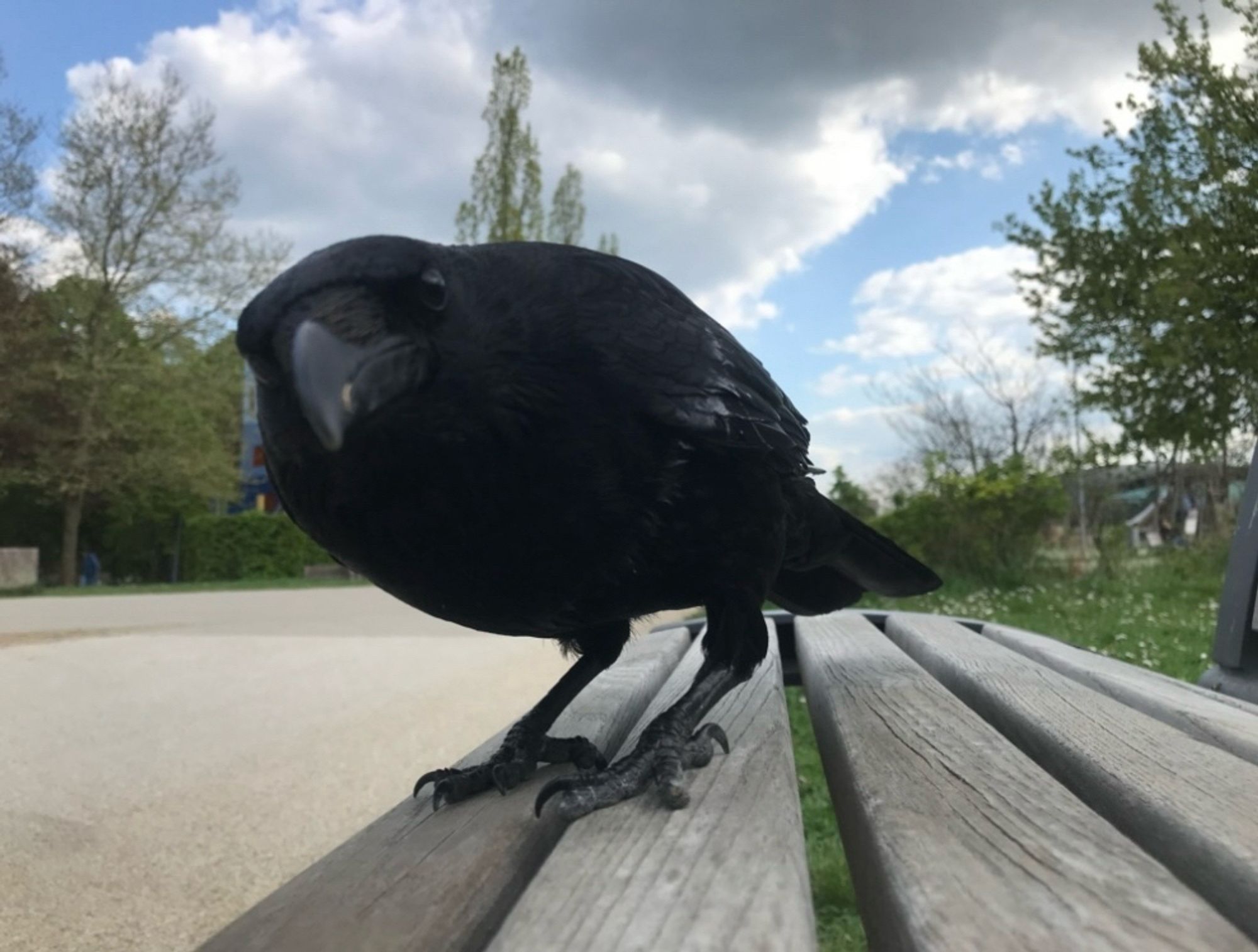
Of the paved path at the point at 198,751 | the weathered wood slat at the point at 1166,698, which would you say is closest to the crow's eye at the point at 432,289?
the weathered wood slat at the point at 1166,698

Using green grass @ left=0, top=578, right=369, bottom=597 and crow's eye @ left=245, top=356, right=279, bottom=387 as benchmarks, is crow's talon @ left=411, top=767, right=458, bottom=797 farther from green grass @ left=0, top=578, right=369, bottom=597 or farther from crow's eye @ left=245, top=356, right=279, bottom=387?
green grass @ left=0, top=578, right=369, bottom=597

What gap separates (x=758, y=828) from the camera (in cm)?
114

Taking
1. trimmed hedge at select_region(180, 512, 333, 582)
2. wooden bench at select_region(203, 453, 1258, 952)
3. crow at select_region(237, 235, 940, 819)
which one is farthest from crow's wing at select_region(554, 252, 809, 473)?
trimmed hedge at select_region(180, 512, 333, 582)

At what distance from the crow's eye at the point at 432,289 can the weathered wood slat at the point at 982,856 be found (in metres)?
0.81

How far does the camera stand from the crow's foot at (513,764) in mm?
1536

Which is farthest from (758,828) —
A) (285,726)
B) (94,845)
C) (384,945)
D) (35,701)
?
(35,701)

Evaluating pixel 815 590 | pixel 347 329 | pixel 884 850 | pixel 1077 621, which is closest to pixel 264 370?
pixel 347 329

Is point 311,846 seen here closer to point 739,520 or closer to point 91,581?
point 739,520

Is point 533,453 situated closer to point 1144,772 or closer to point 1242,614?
point 1144,772

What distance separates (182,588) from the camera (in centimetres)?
1845

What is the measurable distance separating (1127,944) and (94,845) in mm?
3560

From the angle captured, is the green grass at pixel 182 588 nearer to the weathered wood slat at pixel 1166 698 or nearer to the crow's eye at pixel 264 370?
the weathered wood slat at pixel 1166 698

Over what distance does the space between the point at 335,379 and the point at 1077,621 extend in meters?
6.94

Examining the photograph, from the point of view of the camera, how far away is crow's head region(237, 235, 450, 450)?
1.20 meters
